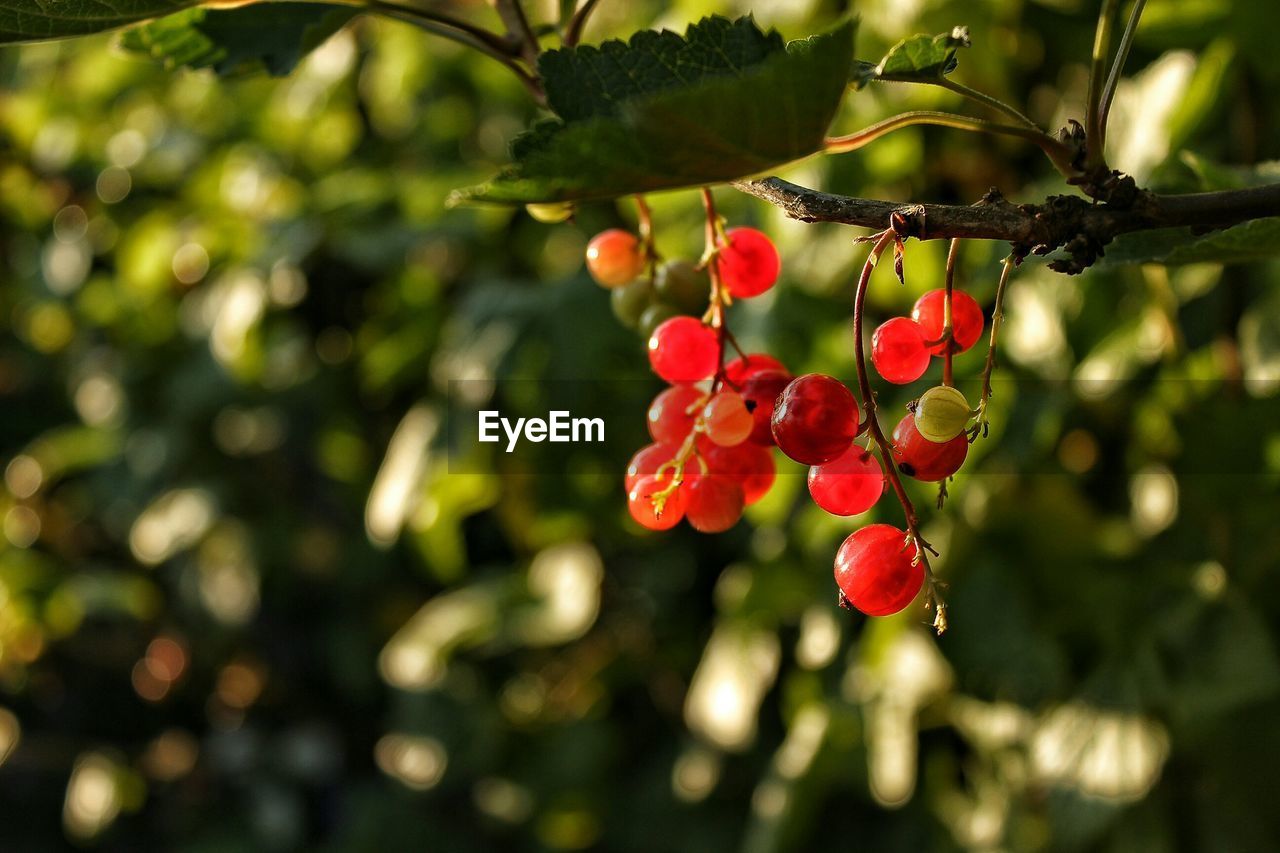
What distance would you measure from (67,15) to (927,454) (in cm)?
36

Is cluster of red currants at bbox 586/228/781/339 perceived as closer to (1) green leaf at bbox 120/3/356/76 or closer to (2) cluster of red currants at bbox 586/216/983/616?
(2) cluster of red currants at bbox 586/216/983/616

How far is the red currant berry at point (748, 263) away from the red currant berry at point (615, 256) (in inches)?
2.6

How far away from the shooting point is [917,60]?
15.4 inches

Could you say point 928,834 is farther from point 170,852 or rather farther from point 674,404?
point 170,852

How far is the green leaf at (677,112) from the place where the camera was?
1.06 ft

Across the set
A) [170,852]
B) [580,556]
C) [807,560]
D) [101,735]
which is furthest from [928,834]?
[101,735]

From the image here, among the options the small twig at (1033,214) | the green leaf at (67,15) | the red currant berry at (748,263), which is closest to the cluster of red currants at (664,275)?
the red currant berry at (748,263)

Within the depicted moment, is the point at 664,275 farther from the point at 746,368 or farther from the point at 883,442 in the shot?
the point at 883,442

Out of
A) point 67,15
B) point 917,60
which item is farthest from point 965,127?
point 67,15

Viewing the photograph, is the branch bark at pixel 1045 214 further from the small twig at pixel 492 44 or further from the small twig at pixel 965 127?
the small twig at pixel 492 44

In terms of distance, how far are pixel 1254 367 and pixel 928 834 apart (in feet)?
1.94

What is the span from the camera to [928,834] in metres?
1.19

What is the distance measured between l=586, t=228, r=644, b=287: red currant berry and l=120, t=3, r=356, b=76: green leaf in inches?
6.3

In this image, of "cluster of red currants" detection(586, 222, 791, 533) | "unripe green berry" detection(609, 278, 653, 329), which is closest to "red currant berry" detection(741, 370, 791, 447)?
"cluster of red currants" detection(586, 222, 791, 533)
